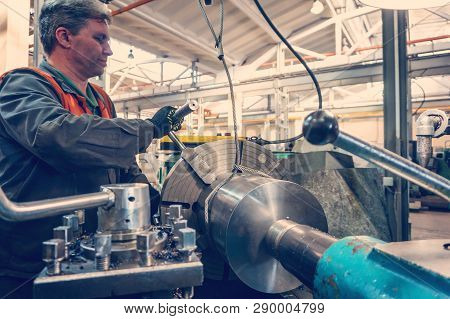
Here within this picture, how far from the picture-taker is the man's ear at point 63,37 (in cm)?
87

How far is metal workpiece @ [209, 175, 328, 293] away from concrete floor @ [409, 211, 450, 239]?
8.02ft

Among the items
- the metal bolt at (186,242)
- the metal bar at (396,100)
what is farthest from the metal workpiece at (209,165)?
the metal bar at (396,100)

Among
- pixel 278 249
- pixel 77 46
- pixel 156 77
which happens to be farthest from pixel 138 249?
pixel 156 77

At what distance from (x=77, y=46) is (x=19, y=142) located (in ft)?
1.13

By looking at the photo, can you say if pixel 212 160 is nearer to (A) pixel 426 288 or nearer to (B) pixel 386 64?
(A) pixel 426 288

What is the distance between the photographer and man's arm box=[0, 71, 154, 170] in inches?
23.8

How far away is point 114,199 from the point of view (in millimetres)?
493

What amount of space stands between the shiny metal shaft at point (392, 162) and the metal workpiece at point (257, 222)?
0.35 meters

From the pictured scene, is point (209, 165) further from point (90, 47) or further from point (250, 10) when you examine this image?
point (250, 10)

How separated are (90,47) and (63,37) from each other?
0.24ft

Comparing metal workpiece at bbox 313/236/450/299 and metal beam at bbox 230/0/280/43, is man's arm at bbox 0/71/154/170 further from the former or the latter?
metal beam at bbox 230/0/280/43

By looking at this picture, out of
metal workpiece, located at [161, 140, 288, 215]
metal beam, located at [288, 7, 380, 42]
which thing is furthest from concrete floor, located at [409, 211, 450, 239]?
metal workpiece, located at [161, 140, 288, 215]

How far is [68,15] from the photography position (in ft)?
2.85

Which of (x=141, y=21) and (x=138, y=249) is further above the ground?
(x=141, y=21)
